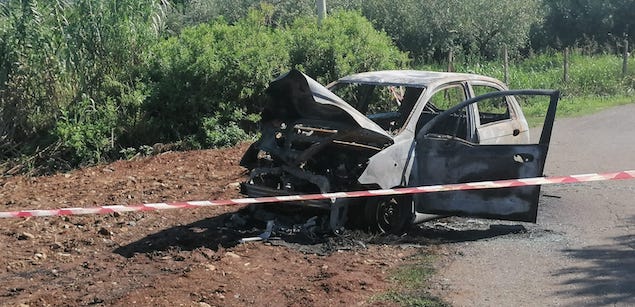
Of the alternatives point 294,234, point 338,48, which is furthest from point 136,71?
point 294,234

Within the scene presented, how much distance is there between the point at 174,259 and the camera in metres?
7.30

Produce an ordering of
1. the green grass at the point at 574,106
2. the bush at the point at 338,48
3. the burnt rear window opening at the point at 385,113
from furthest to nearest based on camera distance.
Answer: the green grass at the point at 574,106
the bush at the point at 338,48
the burnt rear window opening at the point at 385,113

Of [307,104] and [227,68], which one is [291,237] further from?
[227,68]

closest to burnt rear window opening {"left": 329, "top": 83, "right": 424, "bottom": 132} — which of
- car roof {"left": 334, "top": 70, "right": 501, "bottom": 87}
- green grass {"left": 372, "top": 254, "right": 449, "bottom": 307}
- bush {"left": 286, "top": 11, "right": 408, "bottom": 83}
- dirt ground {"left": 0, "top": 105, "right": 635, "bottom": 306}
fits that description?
car roof {"left": 334, "top": 70, "right": 501, "bottom": 87}

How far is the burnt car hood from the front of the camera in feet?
25.3

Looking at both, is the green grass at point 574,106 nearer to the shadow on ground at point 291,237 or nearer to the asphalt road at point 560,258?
the asphalt road at point 560,258

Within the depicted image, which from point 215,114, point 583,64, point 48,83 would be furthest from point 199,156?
point 583,64

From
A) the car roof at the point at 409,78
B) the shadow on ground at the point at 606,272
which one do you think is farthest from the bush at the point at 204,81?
the shadow on ground at the point at 606,272

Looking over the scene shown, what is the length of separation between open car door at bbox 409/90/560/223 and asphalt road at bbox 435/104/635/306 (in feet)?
1.17

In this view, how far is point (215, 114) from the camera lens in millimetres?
13891

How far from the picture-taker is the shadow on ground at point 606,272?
6211mm

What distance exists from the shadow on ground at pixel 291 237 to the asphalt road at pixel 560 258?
0.27 meters

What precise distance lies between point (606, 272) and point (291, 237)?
2.98m

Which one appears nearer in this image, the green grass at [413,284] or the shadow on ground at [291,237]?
the green grass at [413,284]
